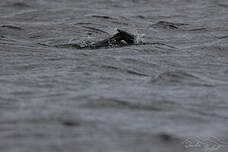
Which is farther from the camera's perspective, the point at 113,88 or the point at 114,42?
the point at 114,42

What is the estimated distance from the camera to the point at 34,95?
9883 millimetres

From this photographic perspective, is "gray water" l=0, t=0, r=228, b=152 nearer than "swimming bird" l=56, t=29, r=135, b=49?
Yes

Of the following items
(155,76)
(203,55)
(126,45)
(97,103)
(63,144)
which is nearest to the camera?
(63,144)

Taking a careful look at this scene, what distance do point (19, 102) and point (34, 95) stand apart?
0.50m

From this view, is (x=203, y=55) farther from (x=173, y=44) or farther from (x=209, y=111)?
(x=209, y=111)

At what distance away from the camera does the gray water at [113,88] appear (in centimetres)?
786

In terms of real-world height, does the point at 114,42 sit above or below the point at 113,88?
below

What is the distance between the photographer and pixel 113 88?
10438 mm

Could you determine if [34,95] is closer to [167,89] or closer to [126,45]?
[167,89]

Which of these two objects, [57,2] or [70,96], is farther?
[57,2]

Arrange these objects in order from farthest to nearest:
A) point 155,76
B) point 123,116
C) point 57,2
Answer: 1. point 57,2
2. point 155,76
3. point 123,116

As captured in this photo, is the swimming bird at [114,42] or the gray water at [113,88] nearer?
the gray water at [113,88]

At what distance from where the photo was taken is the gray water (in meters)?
7.86

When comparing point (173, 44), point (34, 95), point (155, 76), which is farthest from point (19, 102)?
point (173, 44)
